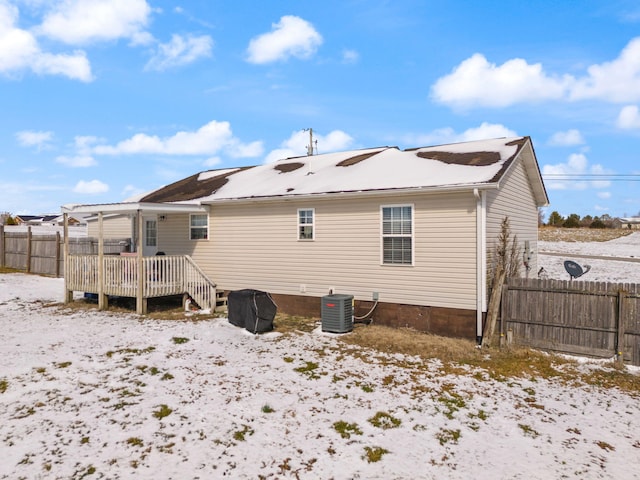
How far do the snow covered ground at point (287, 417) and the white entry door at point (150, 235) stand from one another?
6790 millimetres

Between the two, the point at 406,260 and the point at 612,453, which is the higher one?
the point at 406,260

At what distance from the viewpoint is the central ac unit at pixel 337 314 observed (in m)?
10.4

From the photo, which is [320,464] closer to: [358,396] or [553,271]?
[358,396]

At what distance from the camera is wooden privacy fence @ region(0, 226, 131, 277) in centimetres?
1873

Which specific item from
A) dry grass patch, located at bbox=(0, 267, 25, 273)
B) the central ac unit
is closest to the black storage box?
the central ac unit

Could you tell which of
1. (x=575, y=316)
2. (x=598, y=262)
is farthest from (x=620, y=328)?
(x=598, y=262)

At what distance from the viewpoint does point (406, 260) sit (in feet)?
34.9

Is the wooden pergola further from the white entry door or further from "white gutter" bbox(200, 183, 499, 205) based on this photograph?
the white entry door

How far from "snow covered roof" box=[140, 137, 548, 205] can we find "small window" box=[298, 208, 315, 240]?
60cm

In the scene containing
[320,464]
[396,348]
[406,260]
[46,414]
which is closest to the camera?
[320,464]

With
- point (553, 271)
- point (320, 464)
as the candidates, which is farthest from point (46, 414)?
point (553, 271)

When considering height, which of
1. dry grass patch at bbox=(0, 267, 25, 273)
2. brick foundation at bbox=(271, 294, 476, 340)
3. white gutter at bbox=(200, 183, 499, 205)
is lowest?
brick foundation at bbox=(271, 294, 476, 340)

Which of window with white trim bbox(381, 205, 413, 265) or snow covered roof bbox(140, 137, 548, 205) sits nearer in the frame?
Answer: snow covered roof bbox(140, 137, 548, 205)

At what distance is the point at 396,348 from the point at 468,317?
1.97 meters
